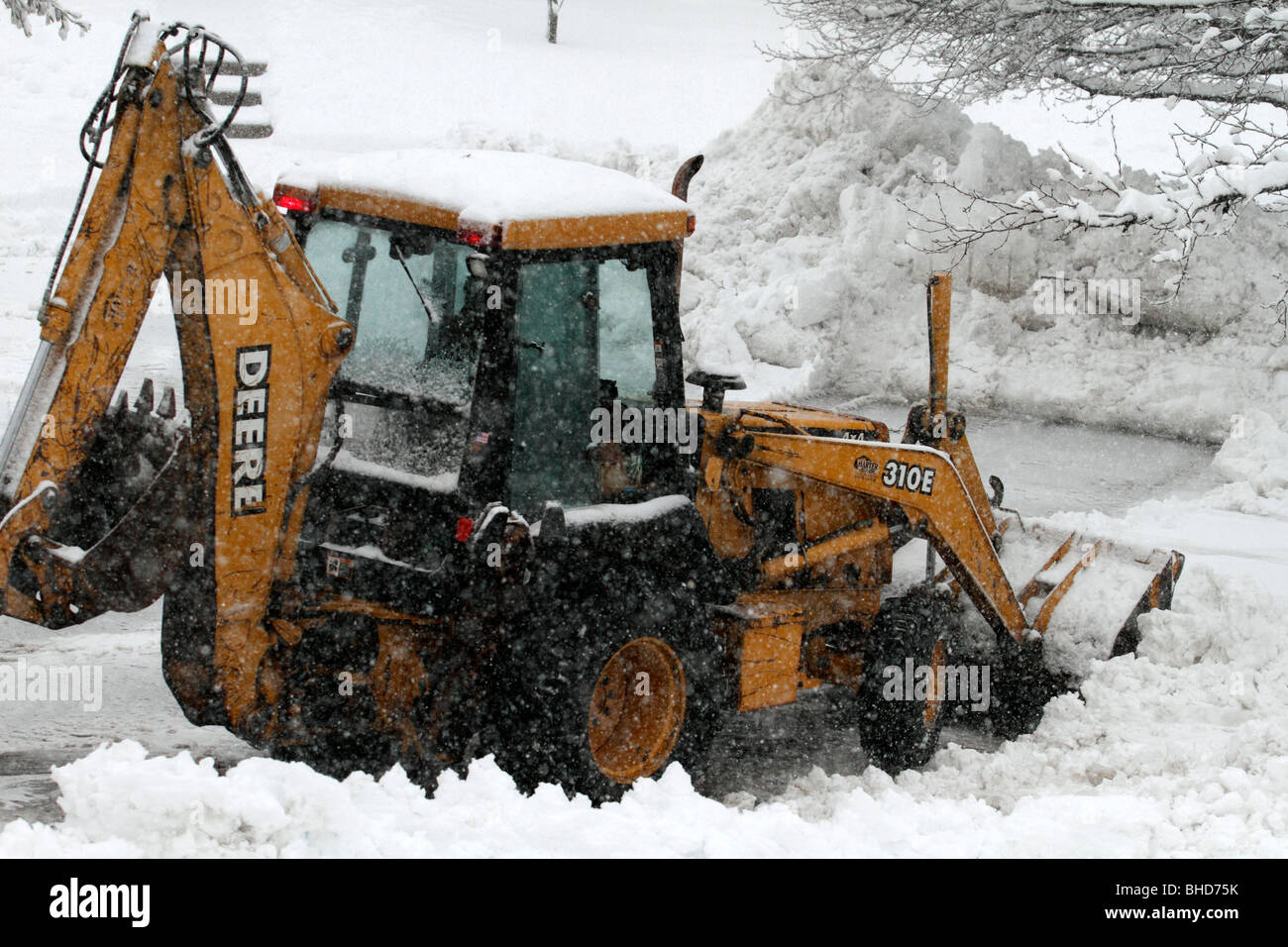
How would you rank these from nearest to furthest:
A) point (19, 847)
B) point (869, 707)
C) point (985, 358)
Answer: point (19, 847) → point (869, 707) → point (985, 358)

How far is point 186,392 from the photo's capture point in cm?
418

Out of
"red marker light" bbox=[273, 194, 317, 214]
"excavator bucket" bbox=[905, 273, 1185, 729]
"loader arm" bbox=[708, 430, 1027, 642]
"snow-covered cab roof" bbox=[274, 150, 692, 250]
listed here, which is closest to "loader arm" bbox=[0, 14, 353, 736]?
"snow-covered cab roof" bbox=[274, 150, 692, 250]

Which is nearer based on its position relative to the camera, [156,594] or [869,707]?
[156,594]

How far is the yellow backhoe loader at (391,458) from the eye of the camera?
4.09 metres

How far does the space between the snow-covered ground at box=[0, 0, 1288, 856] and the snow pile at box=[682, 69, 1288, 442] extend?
1.4 inches

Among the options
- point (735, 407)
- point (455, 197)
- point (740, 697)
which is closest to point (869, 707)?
point (740, 697)

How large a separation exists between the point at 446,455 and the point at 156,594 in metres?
1.10

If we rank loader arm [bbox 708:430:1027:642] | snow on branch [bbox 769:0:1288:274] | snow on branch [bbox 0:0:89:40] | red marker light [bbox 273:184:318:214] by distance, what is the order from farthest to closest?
1. snow on branch [bbox 0:0:89:40]
2. snow on branch [bbox 769:0:1288:274]
3. loader arm [bbox 708:430:1027:642]
4. red marker light [bbox 273:184:318:214]

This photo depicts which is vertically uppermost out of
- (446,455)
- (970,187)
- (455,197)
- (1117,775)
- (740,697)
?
(970,187)

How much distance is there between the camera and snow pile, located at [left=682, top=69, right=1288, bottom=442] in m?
13.7

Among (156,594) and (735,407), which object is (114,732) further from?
(735,407)

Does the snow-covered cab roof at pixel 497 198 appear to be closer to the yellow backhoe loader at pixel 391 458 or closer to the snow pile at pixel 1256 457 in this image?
the yellow backhoe loader at pixel 391 458

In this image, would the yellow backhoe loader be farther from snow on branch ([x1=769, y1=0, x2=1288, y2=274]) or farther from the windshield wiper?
snow on branch ([x1=769, y1=0, x2=1288, y2=274])
